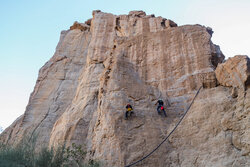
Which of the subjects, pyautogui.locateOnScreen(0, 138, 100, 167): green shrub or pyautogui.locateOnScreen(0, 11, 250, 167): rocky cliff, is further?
pyautogui.locateOnScreen(0, 11, 250, 167): rocky cliff

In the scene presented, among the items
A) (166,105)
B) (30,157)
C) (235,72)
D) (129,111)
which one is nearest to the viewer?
(30,157)

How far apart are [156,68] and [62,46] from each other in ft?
46.2

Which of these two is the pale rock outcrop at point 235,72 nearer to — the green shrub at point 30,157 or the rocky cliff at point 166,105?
the rocky cliff at point 166,105

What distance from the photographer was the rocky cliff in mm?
10188

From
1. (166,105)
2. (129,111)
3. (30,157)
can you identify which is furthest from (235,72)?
(30,157)

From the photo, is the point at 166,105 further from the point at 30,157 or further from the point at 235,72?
the point at 30,157

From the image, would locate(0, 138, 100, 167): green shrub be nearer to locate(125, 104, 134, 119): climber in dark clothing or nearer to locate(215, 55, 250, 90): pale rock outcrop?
locate(125, 104, 134, 119): climber in dark clothing

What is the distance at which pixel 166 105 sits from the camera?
12586 millimetres

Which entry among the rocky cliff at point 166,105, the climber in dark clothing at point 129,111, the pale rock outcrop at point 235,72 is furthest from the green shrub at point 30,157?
the pale rock outcrop at point 235,72

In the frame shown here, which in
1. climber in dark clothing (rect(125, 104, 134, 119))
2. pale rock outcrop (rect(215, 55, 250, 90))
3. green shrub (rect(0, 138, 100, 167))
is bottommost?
green shrub (rect(0, 138, 100, 167))

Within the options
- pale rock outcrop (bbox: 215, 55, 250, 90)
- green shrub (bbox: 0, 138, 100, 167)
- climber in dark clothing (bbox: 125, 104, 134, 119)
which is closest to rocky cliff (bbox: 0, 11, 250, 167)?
pale rock outcrop (bbox: 215, 55, 250, 90)

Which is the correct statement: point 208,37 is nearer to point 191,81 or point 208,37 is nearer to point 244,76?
point 191,81

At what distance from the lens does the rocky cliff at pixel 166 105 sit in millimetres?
10188

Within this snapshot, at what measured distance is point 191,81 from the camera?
1291 cm
